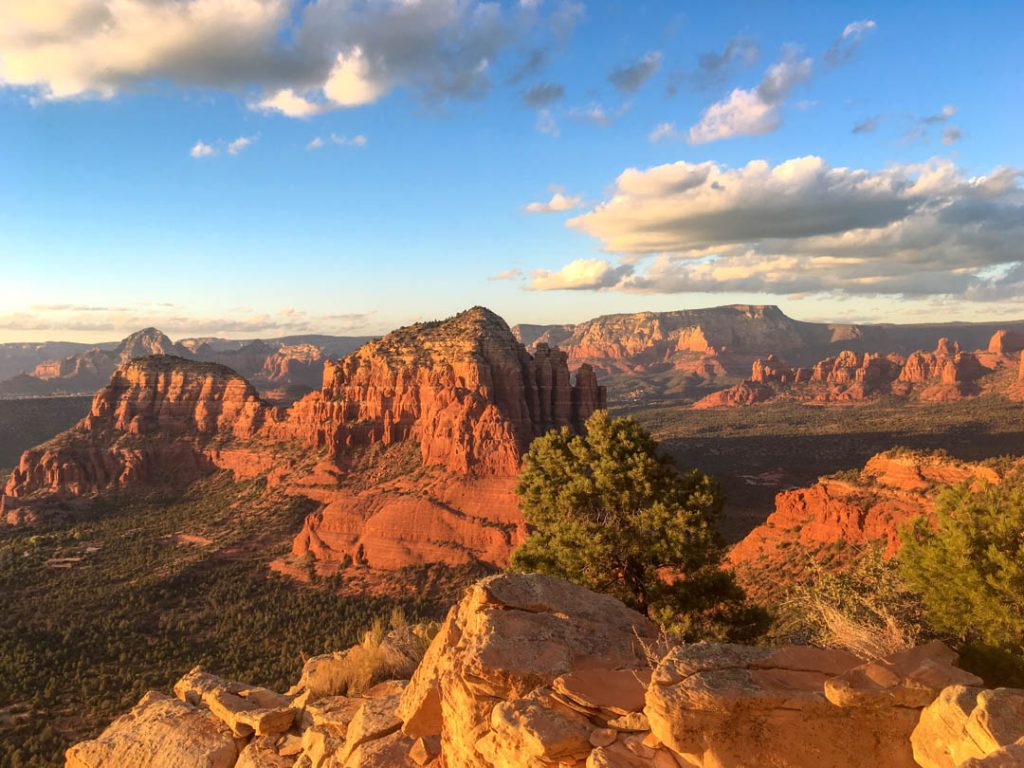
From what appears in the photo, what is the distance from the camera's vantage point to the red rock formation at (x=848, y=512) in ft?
146

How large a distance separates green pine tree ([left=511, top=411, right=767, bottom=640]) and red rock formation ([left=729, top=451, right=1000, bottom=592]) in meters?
24.3

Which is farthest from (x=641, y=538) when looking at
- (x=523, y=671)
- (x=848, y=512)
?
(x=848, y=512)

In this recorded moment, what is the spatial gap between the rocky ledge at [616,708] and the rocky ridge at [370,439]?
150ft

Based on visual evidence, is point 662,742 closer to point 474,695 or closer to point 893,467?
point 474,695

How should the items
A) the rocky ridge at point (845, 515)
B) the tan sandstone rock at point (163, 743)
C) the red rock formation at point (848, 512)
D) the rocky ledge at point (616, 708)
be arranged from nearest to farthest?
1. the rocky ledge at point (616, 708)
2. the tan sandstone rock at point (163, 743)
3. the rocky ridge at point (845, 515)
4. the red rock formation at point (848, 512)

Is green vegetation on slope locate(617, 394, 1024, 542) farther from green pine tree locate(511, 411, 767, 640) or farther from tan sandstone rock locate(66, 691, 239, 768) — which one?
tan sandstone rock locate(66, 691, 239, 768)

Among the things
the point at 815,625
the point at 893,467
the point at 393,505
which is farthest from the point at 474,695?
the point at 893,467

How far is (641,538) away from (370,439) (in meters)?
63.6

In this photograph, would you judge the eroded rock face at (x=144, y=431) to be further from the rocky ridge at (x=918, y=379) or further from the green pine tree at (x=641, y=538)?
the rocky ridge at (x=918, y=379)

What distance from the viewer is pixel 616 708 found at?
8.54 metres

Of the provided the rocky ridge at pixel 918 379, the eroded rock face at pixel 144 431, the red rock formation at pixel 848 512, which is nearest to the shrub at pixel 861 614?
the red rock formation at pixel 848 512

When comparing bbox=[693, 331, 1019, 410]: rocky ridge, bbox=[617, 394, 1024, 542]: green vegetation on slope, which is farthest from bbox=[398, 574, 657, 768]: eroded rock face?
bbox=[693, 331, 1019, 410]: rocky ridge

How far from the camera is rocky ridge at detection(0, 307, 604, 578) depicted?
61.2 m

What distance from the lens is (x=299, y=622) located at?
47531mm
